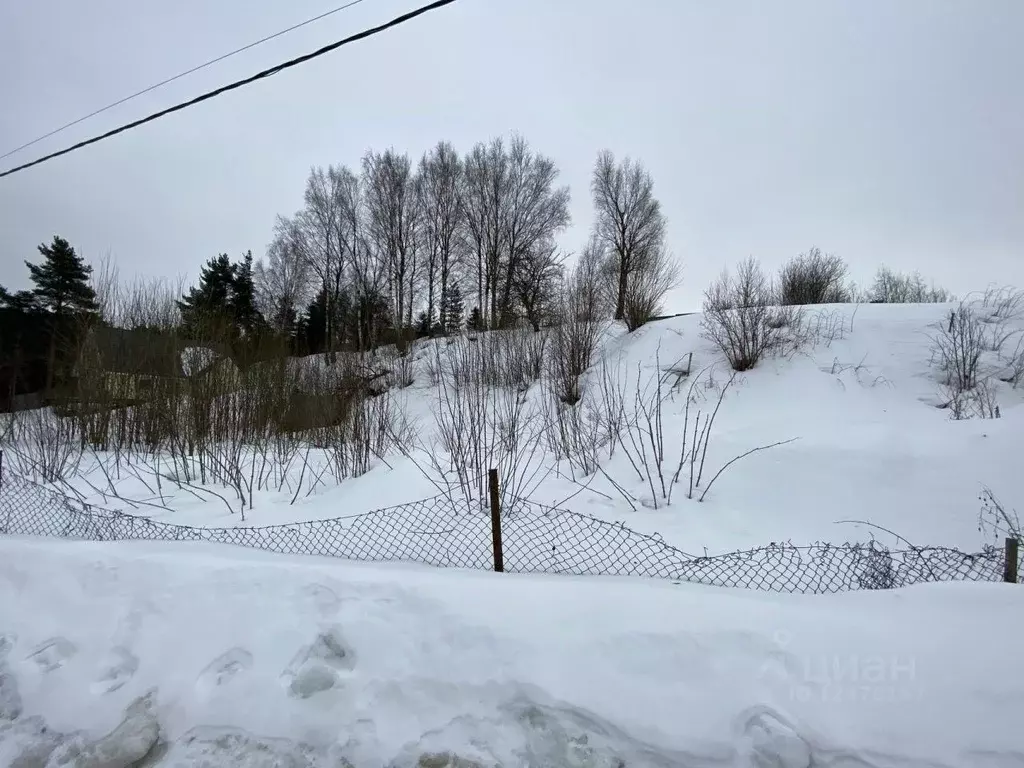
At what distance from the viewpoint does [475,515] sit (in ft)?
16.7

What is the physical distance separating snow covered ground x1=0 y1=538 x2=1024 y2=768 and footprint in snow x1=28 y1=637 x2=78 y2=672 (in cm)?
1

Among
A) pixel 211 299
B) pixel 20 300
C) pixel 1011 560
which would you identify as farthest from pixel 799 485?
pixel 20 300

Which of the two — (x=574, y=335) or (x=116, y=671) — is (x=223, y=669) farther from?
(x=574, y=335)

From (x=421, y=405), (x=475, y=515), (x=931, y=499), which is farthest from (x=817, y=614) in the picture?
(x=421, y=405)

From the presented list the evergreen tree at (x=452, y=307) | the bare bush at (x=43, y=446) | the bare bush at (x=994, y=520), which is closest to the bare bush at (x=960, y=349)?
the bare bush at (x=994, y=520)

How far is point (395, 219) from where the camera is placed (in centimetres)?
2431

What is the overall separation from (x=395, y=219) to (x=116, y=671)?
24478 millimetres

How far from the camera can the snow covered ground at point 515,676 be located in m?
1.91

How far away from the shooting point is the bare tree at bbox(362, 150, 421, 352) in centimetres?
2433

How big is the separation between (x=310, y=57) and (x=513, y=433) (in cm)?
449

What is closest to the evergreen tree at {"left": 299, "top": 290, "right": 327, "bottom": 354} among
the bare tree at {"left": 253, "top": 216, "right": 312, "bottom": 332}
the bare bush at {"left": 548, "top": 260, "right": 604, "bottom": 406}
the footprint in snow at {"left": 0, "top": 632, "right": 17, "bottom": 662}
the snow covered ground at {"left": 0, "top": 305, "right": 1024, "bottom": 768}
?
the bare tree at {"left": 253, "top": 216, "right": 312, "bottom": 332}

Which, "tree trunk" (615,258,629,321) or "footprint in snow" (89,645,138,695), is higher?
"tree trunk" (615,258,629,321)

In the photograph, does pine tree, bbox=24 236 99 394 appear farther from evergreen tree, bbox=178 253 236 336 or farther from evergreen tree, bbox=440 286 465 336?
evergreen tree, bbox=440 286 465 336

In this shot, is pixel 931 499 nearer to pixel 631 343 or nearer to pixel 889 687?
pixel 889 687
